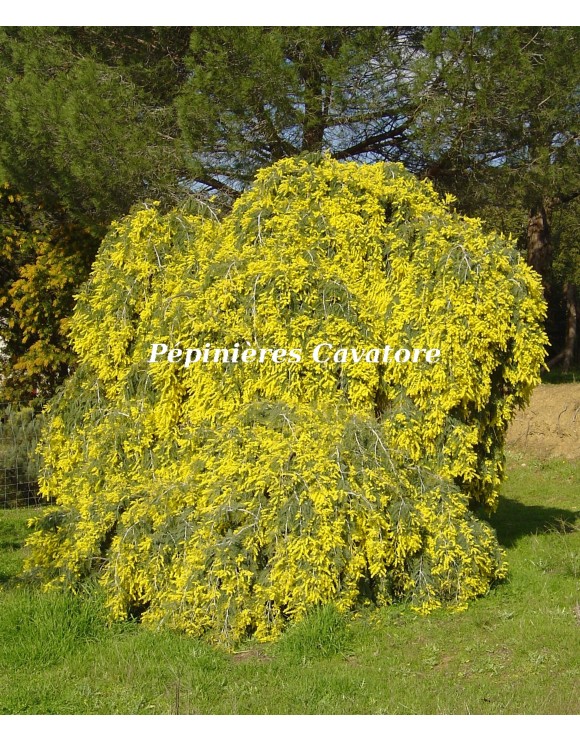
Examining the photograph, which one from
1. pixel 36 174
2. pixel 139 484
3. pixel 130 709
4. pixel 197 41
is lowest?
pixel 130 709

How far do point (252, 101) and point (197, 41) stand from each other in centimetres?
101

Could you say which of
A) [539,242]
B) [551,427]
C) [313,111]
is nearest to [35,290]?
[313,111]

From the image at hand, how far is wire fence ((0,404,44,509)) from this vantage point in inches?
428

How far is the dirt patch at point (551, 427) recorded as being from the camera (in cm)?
1351

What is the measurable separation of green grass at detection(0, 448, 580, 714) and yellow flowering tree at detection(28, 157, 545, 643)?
22 cm

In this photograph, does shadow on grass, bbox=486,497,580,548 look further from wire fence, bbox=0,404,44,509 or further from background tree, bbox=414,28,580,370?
wire fence, bbox=0,404,44,509

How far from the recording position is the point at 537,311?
6.41m

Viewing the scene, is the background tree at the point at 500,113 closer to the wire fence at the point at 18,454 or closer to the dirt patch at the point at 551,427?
the dirt patch at the point at 551,427

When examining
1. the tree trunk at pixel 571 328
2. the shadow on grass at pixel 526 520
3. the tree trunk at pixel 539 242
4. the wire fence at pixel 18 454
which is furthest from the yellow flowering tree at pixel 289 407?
the tree trunk at pixel 571 328

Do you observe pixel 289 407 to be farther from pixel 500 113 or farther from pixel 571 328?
pixel 571 328

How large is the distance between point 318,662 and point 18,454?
707 cm
